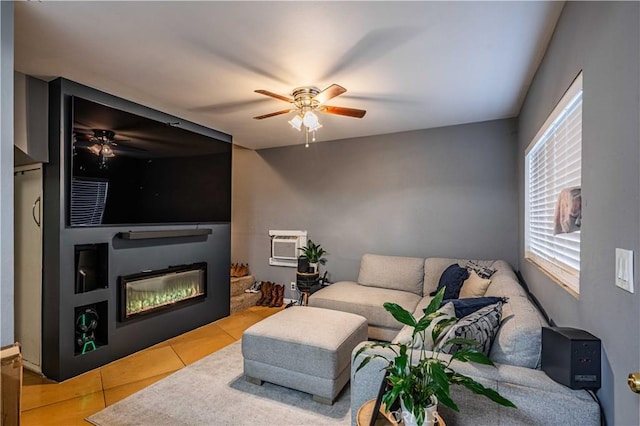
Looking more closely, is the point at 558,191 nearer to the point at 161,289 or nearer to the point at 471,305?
the point at 471,305

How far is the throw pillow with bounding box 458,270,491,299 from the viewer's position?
2.76m

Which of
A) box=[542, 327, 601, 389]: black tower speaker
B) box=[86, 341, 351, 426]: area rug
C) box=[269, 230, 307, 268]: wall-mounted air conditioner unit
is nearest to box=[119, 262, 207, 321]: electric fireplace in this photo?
box=[86, 341, 351, 426]: area rug

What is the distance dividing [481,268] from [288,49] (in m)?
2.77

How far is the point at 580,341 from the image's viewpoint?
1186mm

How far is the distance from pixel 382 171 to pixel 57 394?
395 centimetres

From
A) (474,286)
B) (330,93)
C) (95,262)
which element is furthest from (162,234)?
(474,286)

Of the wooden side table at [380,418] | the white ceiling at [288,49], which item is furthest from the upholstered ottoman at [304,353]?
the white ceiling at [288,49]

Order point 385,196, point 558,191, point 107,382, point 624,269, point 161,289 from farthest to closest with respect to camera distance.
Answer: point 385,196
point 161,289
point 107,382
point 558,191
point 624,269

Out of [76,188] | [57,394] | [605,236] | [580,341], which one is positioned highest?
[76,188]

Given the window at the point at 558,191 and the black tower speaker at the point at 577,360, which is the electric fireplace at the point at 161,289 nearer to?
the black tower speaker at the point at 577,360

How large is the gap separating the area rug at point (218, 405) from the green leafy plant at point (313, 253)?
1.97m

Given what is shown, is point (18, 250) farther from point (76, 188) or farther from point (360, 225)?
point (360, 225)

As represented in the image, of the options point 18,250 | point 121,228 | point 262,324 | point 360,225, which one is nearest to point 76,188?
point 121,228

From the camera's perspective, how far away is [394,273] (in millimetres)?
3787
